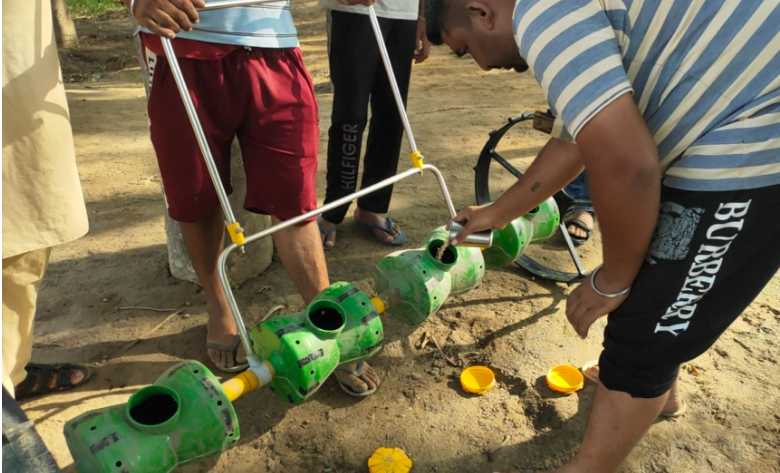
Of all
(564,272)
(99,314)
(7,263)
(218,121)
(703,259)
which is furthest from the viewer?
(564,272)

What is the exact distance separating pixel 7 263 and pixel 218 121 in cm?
78

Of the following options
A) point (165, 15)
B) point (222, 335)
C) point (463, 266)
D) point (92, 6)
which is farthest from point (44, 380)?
point (92, 6)

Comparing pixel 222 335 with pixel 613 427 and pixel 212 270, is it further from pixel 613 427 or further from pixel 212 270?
pixel 613 427

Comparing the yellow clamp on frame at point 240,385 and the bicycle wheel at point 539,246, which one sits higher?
the yellow clamp on frame at point 240,385

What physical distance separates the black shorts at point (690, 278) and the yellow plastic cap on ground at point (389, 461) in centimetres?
78

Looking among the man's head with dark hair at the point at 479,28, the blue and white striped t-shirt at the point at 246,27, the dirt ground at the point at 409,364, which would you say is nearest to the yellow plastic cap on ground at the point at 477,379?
the dirt ground at the point at 409,364

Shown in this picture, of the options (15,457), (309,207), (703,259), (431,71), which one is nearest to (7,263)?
(309,207)

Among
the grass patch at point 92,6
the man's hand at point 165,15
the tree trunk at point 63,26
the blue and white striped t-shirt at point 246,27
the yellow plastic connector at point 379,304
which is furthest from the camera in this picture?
the grass patch at point 92,6

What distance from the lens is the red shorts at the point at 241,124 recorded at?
1902 millimetres

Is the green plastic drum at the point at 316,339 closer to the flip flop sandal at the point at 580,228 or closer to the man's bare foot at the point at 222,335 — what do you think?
the man's bare foot at the point at 222,335

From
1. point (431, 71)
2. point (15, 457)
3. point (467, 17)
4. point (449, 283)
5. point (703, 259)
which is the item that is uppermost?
point (467, 17)

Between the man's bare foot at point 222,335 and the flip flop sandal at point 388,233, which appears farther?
the flip flop sandal at point 388,233

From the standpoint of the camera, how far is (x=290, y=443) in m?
2.04

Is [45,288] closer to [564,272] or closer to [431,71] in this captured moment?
[564,272]
